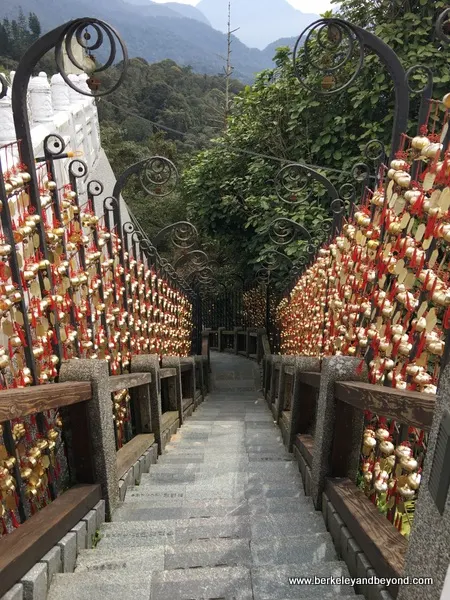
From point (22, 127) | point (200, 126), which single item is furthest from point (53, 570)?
point (200, 126)

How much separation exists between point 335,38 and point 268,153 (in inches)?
298

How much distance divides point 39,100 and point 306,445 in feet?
16.1

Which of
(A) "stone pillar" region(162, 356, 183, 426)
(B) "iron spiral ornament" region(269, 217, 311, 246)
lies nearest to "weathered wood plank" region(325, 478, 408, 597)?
(A) "stone pillar" region(162, 356, 183, 426)

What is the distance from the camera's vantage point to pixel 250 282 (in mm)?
15008

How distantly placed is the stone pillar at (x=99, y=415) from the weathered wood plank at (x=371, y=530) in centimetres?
112

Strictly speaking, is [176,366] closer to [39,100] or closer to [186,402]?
[186,402]

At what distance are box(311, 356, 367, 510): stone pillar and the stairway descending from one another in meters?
0.27

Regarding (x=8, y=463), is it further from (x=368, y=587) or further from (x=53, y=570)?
(x=368, y=587)

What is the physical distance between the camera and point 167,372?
500cm

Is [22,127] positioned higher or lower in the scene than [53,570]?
higher

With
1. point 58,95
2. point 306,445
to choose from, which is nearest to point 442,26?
point 306,445

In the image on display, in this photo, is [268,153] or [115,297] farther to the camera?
[268,153]

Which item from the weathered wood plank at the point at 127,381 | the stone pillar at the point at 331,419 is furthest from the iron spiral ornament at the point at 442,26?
the weathered wood plank at the point at 127,381

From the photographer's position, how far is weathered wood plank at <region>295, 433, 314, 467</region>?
305 centimetres
